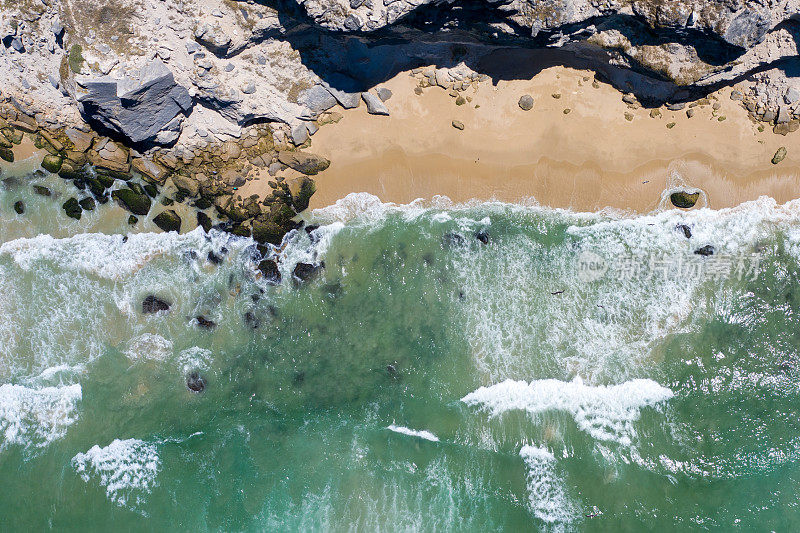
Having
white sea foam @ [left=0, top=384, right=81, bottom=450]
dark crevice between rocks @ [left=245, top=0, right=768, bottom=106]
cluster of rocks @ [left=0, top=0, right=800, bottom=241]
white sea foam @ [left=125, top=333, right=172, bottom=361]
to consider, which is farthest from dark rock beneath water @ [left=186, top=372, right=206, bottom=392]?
dark crevice between rocks @ [left=245, top=0, right=768, bottom=106]

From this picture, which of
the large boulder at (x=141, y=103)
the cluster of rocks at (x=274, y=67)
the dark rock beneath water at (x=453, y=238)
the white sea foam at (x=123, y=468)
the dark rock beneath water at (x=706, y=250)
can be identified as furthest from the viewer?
the white sea foam at (x=123, y=468)

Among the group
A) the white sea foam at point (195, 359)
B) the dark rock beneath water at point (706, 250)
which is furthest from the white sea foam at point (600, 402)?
the white sea foam at point (195, 359)

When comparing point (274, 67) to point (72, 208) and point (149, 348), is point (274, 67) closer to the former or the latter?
point (72, 208)

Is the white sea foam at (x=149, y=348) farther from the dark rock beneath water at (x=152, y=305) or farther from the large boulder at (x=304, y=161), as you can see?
the large boulder at (x=304, y=161)

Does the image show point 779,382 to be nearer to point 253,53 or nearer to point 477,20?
point 477,20

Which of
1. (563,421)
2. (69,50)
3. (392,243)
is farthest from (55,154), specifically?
(563,421)

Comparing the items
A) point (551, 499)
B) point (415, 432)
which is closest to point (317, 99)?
point (415, 432)

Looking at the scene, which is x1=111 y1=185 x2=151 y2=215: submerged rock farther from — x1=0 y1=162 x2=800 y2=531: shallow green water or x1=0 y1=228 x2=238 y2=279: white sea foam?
x1=0 y1=162 x2=800 y2=531: shallow green water
